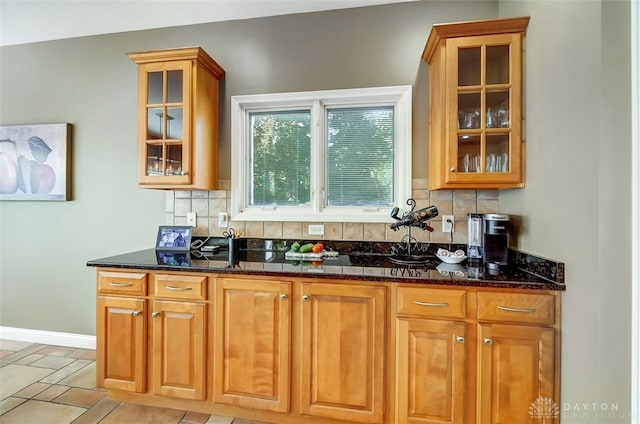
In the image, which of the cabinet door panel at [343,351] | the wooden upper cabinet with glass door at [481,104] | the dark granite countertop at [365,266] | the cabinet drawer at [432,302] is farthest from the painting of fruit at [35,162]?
the wooden upper cabinet with glass door at [481,104]

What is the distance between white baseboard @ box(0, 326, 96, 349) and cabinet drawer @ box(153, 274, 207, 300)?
1549 mm

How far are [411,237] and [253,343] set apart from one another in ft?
4.27

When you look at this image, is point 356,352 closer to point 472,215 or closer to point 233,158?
point 472,215

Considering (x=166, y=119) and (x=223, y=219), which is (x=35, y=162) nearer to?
(x=166, y=119)

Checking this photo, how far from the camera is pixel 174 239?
2342mm

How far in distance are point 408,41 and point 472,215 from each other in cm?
137

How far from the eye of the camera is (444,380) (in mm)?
1508

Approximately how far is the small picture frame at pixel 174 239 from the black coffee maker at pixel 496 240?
2.11 meters

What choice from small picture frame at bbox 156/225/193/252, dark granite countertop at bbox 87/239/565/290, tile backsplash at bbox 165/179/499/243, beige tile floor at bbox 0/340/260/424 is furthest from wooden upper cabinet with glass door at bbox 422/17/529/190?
beige tile floor at bbox 0/340/260/424

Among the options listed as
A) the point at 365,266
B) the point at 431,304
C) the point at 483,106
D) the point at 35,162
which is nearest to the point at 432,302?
the point at 431,304

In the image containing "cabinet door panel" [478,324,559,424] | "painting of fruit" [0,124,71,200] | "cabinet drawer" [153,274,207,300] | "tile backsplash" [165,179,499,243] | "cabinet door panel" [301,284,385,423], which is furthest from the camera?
"painting of fruit" [0,124,71,200]

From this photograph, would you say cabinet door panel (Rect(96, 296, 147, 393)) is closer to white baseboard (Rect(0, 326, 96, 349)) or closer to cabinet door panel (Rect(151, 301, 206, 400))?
cabinet door panel (Rect(151, 301, 206, 400))

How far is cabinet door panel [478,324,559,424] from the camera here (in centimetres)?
142

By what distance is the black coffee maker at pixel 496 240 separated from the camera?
1.76 metres
